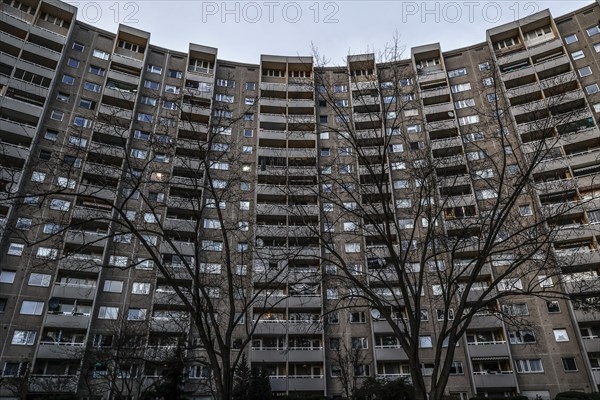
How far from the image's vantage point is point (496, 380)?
3809 centimetres

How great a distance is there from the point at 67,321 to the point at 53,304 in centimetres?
246

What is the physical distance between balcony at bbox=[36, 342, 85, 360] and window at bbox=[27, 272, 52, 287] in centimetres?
567

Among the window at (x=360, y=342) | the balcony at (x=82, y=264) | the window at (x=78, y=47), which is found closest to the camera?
the balcony at (x=82, y=264)

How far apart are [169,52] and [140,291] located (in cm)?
3311

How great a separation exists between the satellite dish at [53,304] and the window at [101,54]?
3062cm

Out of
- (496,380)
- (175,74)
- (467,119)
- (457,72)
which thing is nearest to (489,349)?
(496,380)

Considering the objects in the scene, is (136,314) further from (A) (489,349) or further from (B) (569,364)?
(B) (569,364)

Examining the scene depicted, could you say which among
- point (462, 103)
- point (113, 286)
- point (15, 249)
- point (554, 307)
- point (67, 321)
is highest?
point (462, 103)

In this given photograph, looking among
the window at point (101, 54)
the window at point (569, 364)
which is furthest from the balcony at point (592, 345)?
the window at point (101, 54)

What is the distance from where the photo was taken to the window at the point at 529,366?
38.2 m

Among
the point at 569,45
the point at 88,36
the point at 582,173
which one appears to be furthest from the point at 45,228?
the point at 569,45

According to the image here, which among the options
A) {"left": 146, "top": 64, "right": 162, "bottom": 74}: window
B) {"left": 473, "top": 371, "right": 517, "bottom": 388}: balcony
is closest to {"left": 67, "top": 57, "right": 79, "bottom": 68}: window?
{"left": 146, "top": 64, "right": 162, "bottom": 74}: window

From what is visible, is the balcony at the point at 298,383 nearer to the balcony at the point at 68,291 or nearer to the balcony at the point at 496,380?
the balcony at the point at 496,380

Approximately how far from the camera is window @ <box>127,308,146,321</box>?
40.0 m
